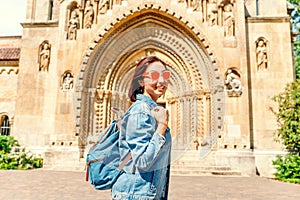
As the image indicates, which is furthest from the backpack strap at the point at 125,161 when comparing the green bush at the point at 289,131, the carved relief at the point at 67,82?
the carved relief at the point at 67,82

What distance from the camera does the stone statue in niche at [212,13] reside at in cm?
1326

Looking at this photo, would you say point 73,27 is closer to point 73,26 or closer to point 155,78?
point 73,26

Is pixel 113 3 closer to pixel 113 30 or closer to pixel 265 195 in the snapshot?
pixel 113 30

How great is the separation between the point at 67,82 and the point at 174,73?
5.23 metres

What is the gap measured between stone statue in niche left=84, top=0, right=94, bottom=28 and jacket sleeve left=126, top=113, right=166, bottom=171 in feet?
42.3

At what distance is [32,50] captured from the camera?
14.8 meters

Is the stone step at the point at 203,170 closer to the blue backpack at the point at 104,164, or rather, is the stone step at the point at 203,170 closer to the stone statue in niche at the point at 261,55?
the stone statue in niche at the point at 261,55

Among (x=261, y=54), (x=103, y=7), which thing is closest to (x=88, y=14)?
(x=103, y=7)

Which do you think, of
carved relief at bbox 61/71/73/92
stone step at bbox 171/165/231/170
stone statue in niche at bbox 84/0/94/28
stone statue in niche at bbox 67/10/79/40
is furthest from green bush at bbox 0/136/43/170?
stone statue in niche at bbox 84/0/94/28

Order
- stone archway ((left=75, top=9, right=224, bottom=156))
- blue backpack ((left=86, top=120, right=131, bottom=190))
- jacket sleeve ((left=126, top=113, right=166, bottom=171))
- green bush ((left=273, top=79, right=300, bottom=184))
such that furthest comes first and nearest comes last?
stone archway ((left=75, top=9, right=224, bottom=156))
green bush ((left=273, top=79, right=300, bottom=184))
blue backpack ((left=86, top=120, right=131, bottom=190))
jacket sleeve ((left=126, top=113, right=166, bottom=171))

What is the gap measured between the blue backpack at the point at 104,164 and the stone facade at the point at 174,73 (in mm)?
10532

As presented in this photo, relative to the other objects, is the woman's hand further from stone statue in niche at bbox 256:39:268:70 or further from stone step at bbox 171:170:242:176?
stone statue in niche at bbox 256:39:268:70

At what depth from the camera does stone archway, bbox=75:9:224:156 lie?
12727 mm

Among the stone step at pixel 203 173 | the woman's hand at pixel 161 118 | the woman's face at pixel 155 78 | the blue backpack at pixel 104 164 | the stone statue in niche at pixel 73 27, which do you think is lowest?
the stone step at pixel 203 173
